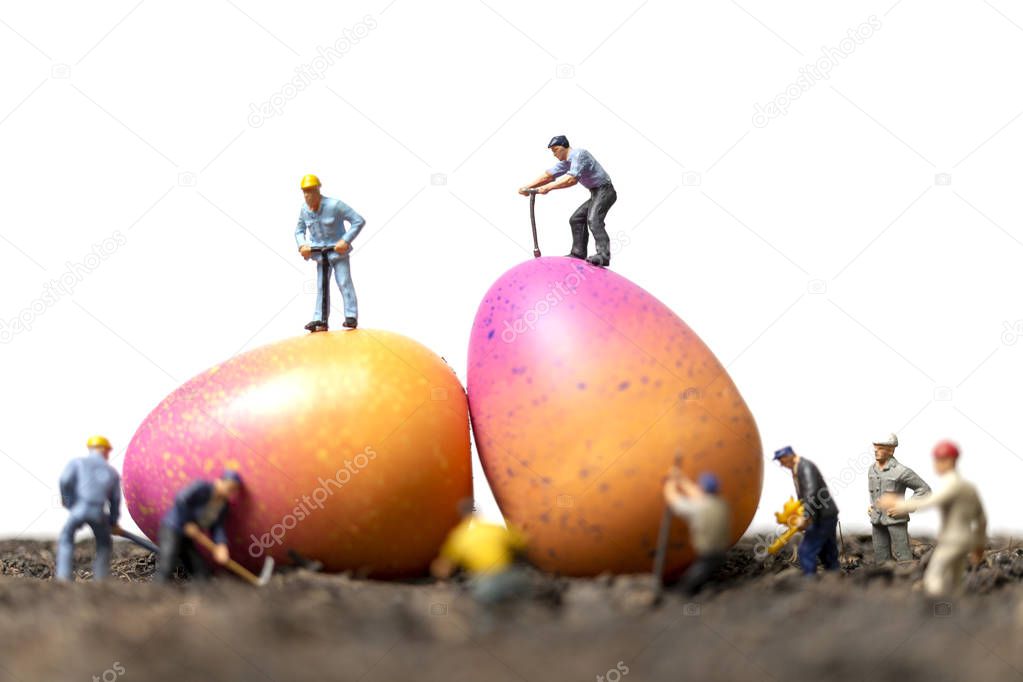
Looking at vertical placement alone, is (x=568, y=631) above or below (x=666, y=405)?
below

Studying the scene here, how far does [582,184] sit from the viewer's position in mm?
9477

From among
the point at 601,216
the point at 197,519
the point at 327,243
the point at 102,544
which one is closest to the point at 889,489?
the point at 601,216

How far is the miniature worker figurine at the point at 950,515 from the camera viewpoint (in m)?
7.42

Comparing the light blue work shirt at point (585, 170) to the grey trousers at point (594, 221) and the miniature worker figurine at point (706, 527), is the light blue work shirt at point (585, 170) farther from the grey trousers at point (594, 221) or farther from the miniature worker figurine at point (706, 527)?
the miniature worker figurine at point (706, 527)

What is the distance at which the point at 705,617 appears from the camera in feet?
20.5

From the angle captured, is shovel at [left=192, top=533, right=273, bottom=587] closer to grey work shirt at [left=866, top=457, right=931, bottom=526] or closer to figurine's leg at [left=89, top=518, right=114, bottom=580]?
figurine's leg at [left=89, top=518, right=114, bottom=580]

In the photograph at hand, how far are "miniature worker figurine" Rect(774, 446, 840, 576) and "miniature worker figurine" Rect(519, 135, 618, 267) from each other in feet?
7.99

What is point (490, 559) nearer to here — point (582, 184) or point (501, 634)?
point (501, 634)

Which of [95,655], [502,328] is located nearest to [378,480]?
[502,328]

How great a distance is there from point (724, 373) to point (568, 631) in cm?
341

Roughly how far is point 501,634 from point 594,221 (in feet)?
14.9

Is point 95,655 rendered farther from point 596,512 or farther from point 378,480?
point 596,512

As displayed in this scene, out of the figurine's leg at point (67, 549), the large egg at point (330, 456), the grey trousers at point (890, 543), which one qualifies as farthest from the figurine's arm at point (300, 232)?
the grey trousers at point (890, 543)

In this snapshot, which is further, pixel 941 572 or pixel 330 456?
pixel 330 456
